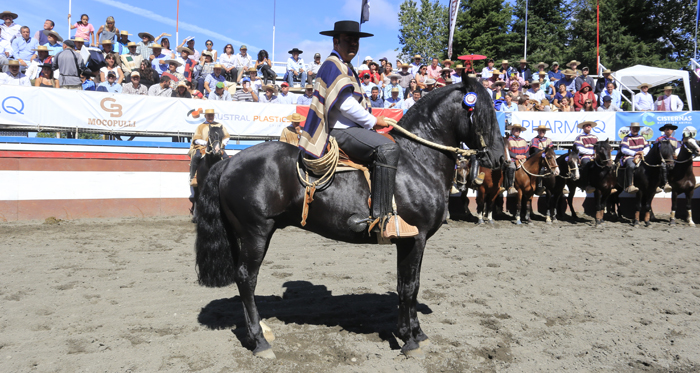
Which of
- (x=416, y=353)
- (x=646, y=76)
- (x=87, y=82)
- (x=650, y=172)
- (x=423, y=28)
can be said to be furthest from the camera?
(x=423, y=28)

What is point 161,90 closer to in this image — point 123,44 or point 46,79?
point 46,79

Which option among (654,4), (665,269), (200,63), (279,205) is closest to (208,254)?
(279,205)

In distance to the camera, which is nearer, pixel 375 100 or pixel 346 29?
pixel 346 29

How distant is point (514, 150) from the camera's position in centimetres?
1333

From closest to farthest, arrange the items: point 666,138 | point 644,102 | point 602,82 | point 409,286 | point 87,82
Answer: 1. point 409,286
2. point 87,82
3. point 666,138
4. point 644,102
5. point 602,82

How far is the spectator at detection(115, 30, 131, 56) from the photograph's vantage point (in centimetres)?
1450

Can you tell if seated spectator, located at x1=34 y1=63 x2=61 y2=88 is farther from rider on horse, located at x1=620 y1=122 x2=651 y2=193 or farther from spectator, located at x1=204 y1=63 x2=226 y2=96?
rider on horse, located at x1=620 y1=122 x2=651 y2=193

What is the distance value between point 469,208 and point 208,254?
10966 millimetres

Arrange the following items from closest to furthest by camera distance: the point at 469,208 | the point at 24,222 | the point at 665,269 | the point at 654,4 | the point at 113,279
→ the point at 113,279, the point at 665,269, the point at 24,222, the point at 469,208, the point at 654,4

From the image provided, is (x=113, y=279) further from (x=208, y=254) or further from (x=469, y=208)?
(x=469, y=208)

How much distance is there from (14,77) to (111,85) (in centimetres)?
233

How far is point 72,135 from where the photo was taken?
1130cm

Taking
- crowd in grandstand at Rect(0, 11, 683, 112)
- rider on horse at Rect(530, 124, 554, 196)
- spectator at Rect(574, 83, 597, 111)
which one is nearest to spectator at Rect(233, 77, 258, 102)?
crowd in grandstand at Rect(0, 11, 683, 112)

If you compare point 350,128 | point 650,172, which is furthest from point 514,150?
point 350,128
